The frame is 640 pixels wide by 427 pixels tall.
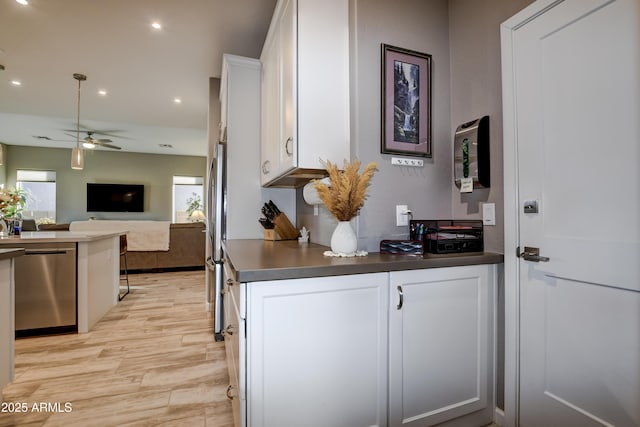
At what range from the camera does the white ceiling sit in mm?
2662

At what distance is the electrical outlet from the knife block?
40.3 inches

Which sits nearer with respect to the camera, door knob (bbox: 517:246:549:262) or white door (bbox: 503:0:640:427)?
white door (bbox: 503:0:640:427)

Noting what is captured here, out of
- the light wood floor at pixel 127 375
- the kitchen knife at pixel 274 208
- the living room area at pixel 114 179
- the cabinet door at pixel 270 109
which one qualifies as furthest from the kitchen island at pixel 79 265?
the living room area at pixel 114 179

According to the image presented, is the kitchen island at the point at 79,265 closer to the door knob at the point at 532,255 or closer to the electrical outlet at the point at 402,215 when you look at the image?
the electrical outlet at the point at 402,215

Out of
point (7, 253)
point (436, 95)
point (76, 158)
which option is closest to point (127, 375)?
point (7, 253)

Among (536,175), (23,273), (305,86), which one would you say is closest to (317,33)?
(305,86)

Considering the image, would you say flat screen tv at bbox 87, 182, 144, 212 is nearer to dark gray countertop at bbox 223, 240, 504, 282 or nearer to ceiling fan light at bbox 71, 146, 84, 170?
ceiling fan light at bbox 71, 146, 84, 170

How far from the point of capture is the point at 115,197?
8.54 metres

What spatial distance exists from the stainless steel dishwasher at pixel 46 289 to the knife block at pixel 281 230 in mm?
1933

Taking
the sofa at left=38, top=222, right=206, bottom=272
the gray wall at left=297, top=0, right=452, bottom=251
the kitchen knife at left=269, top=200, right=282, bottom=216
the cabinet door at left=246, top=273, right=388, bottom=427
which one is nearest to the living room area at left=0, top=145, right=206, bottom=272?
the sofa at left=38, top=222, right=206, bottom=272

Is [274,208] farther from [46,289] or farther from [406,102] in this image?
[46,289]

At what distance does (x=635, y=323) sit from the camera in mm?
1138

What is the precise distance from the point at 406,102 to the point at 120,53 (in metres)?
3.29

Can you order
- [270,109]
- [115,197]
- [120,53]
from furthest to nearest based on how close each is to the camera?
[115,197] < [120,53] < [270,109]
